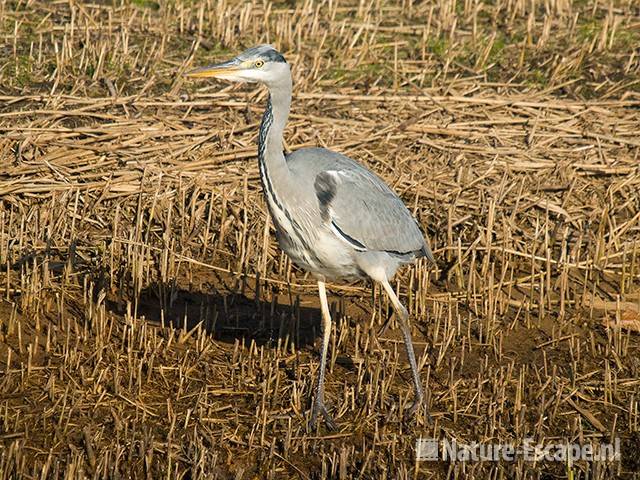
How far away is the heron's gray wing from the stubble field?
2.43ft

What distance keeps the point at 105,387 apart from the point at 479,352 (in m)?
2.38

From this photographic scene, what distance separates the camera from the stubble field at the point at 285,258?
5.90 meters

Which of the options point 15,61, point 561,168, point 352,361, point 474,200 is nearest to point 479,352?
point 352,361

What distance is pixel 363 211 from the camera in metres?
6.28

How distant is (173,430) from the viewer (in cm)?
570

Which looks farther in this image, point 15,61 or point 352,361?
point 15,61

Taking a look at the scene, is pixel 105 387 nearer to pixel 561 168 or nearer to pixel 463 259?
pixel 463 259

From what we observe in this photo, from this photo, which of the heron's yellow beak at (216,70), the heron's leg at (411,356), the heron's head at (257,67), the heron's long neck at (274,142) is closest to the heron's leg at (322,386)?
the heron's leg at (411,356)

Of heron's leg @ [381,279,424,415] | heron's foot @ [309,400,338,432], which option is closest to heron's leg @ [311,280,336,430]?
heron's foot @ [309,400,338,432]

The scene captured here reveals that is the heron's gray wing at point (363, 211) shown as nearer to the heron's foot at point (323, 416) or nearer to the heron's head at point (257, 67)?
the heron's head at point (257, 67)

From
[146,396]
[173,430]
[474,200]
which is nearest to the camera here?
[173,430]

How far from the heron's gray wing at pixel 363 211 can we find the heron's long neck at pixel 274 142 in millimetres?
291

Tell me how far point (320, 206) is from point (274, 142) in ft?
1.47

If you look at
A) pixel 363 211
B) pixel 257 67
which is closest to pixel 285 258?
pixel 363 211
